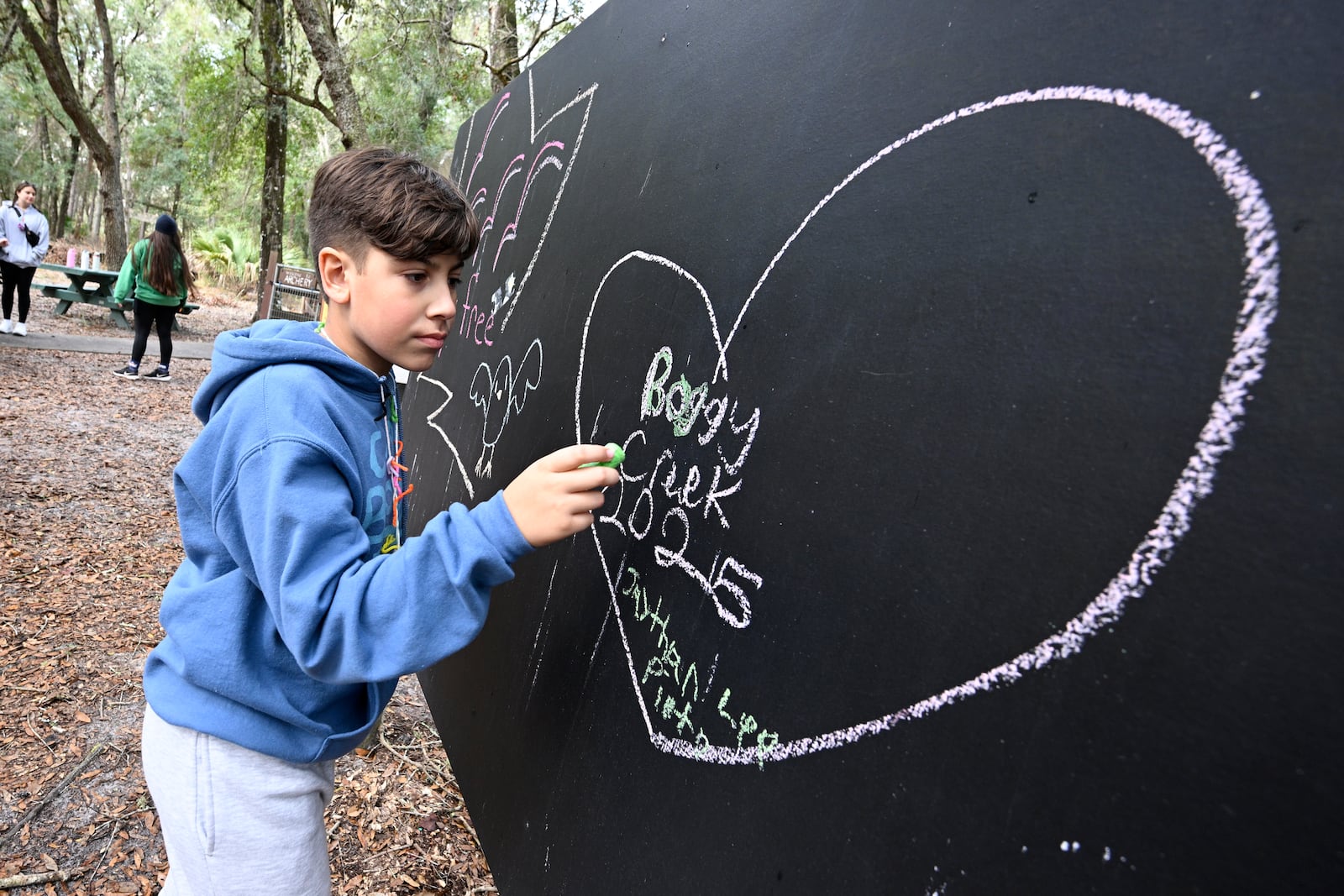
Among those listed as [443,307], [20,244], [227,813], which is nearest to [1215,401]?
[443,307]

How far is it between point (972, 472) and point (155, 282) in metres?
8.43

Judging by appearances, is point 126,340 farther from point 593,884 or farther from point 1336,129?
point 1336,129

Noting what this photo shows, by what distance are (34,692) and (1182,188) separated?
348 cm

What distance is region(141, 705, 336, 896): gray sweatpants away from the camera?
1272mm

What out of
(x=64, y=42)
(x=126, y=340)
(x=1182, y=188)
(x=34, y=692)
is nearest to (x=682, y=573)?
(x=1182, y=188)

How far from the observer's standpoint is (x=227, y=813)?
1271 millimetres

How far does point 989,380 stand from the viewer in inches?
31.4

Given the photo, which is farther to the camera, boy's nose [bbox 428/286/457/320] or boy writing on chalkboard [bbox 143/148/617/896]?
boy's nose [bbox 428/286/457/320]

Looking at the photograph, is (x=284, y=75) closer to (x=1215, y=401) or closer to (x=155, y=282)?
(x=155, y=282)

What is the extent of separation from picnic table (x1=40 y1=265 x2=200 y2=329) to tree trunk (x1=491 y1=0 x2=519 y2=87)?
17.3 ft

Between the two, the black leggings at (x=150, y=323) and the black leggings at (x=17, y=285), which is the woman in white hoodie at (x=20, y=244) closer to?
the black leggings at (x=17, y=285)

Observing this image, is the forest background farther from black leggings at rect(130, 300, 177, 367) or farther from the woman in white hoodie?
the woman in white hoodie

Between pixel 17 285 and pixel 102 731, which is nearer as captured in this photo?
pixel 102 731

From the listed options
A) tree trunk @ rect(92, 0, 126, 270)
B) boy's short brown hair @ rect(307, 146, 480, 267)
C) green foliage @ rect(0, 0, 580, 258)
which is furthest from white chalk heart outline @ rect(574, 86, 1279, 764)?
tree trunk @ rect(92, 0, 126, 270)
